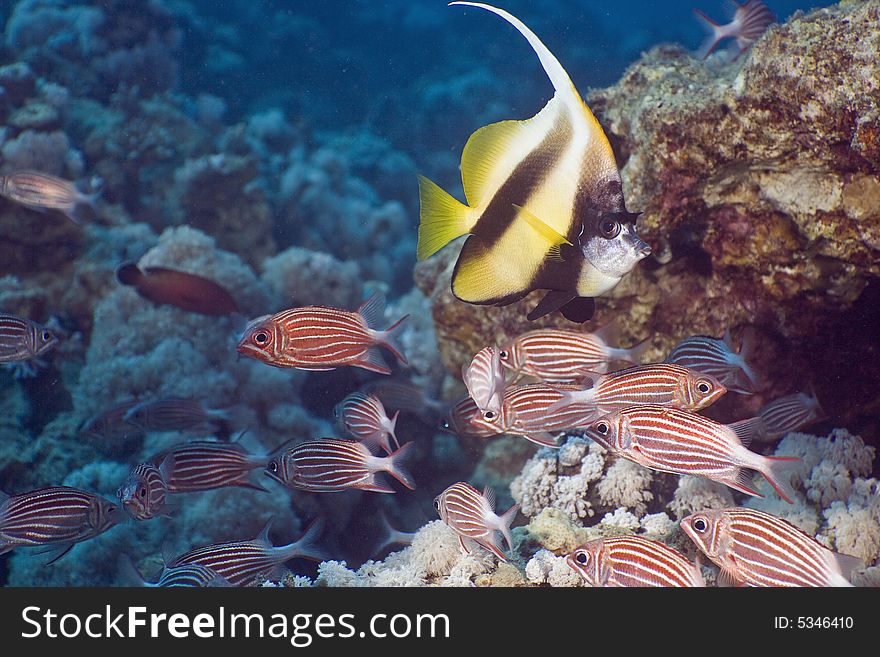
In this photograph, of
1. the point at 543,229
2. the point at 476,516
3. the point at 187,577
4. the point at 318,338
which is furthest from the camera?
the point at 318,338

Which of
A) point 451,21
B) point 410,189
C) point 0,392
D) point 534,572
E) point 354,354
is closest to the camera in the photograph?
point 534,572

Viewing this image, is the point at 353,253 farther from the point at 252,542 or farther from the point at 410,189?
the point at 252,542

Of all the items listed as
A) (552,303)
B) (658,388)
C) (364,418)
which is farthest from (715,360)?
(364,418)

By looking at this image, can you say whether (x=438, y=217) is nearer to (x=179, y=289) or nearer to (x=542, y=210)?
(x=542, y=210)

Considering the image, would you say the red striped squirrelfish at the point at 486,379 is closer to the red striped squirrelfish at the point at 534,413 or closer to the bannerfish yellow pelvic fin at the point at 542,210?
the red striped squirrelfish at the point at 534,413

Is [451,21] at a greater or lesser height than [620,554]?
greater

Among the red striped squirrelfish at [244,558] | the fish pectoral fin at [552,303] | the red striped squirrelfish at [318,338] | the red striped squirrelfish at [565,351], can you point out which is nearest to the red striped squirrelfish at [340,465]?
the red striped squirrelfish at [244,558]

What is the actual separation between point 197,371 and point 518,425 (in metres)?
3.41

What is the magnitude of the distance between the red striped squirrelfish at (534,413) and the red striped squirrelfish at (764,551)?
767 mm

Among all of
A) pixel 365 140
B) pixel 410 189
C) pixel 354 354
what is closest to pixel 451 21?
pixel 365 140

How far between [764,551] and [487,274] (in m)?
1.40

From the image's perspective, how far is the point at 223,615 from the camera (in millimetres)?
2350

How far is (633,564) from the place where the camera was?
2.15m

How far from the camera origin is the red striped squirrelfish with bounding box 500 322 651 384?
3033 mm
